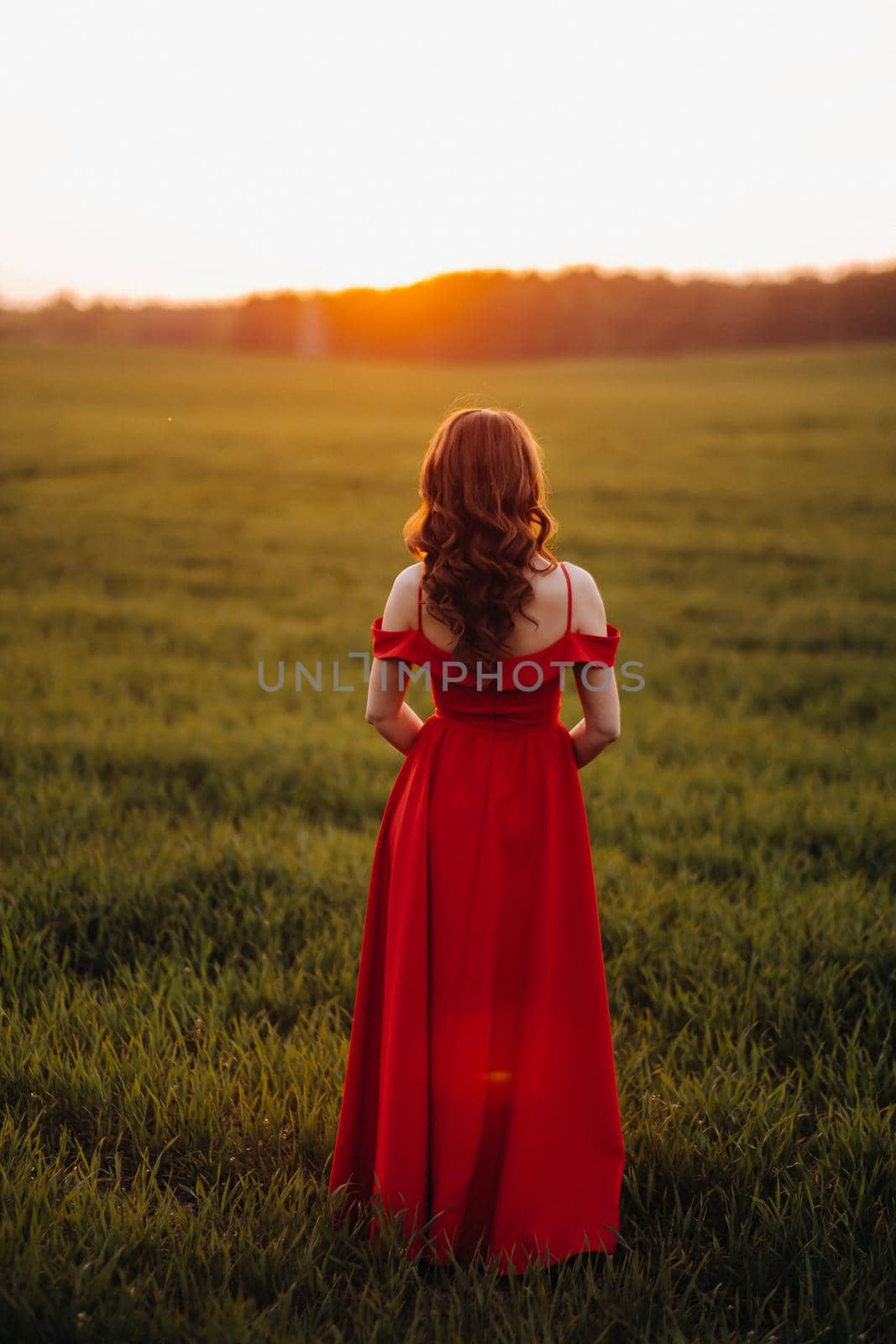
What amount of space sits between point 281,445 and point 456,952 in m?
24.0

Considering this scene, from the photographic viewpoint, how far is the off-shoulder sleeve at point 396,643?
110 inches

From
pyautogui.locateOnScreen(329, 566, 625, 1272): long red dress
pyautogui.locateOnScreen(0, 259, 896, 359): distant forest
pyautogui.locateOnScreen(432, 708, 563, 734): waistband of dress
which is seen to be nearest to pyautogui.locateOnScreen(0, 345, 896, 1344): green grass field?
pyautogui.locateOnScreen(329, 566, 625, 1272): long red dress

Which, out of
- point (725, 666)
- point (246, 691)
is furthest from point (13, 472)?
point (725, 666)

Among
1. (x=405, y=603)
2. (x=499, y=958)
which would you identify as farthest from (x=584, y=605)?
(x=499, y=958)

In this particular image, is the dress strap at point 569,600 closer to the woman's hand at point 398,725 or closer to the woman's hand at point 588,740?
the woman's hand at point 588,740

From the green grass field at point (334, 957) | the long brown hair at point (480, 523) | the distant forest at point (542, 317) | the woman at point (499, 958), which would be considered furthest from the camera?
the distant forest at point (542, 317)

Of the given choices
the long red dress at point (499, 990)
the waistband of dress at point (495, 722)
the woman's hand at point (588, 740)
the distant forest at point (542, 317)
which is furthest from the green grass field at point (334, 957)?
the distant forest at point (542, 317)

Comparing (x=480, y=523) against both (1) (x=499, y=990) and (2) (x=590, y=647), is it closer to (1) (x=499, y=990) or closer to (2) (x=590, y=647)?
(2) (x=590, y=647)

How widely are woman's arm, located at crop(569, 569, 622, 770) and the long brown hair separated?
5.6 inches

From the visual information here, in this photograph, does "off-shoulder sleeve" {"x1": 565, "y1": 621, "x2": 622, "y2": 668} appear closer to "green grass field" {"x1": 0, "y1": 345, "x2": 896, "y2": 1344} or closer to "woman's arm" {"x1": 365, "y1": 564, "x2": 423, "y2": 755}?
"woman's arm" {"x1": 365, "y1": 564, "x2": 423, "y2": 755}

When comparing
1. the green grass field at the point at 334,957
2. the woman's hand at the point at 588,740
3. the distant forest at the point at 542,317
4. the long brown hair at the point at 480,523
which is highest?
the distant forest at the point at 542,317

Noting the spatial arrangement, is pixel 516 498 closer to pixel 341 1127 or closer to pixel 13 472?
pixel 341 1127

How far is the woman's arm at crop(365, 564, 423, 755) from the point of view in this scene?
2777mm

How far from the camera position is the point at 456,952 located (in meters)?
2.90
